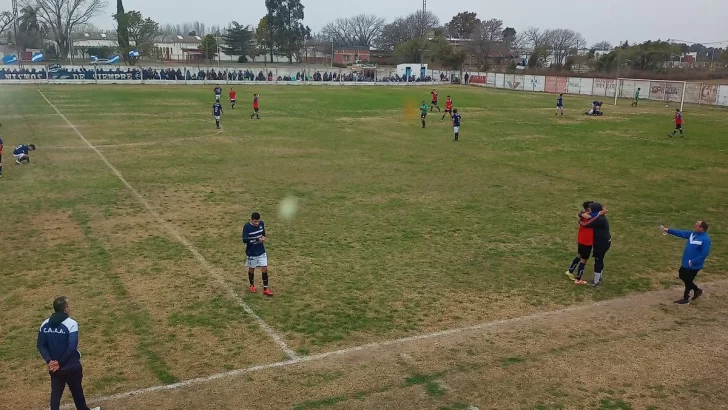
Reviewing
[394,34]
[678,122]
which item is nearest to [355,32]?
[394,34]

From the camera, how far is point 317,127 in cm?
3731

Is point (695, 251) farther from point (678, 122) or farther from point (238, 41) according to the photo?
point (238, 41)

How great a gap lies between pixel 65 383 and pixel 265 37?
113m

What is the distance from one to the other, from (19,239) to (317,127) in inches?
949

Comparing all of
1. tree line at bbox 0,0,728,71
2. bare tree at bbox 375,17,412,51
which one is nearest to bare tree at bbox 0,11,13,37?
tree line at bbox 0,0,728,71

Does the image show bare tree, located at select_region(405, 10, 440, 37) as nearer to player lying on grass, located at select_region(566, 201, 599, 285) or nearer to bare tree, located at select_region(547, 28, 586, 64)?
bare tree, located at select_region(547, 28, 586, 64)

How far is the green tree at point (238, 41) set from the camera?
109 m

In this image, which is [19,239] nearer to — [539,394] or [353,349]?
[353,349]

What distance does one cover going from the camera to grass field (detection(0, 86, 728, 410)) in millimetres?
8398

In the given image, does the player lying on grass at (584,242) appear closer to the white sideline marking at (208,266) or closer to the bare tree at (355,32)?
the white sideline marking at (208,266)

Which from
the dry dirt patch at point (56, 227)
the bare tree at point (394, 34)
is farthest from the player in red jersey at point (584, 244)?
the bare tree at point (394, 34)

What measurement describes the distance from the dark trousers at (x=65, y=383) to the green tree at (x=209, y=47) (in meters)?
104

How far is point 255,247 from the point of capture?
11.2 meters

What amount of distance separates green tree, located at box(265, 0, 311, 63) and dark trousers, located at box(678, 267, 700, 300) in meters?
108
